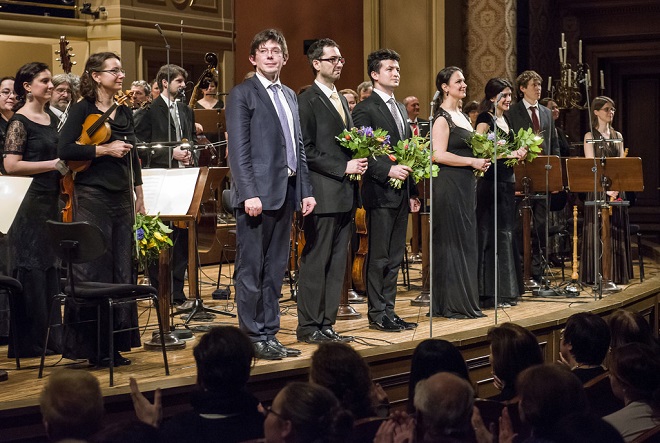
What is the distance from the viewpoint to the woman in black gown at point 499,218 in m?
7.29

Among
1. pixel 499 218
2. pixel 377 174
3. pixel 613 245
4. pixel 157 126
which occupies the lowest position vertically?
pixel 613 245

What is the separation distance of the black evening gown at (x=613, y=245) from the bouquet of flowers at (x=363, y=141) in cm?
291

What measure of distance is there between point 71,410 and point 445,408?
106cm

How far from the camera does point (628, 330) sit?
15.8 ft

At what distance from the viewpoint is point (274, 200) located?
5355 mm

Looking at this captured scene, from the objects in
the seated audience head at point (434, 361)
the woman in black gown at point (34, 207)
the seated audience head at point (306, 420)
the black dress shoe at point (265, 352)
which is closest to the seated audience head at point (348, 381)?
the seated audience head at point (434, 361)

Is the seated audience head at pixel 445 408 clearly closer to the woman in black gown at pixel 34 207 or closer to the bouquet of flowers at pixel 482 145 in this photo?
the woman in black gown at pixel 34 207

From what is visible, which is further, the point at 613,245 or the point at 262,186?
the point at 613,245

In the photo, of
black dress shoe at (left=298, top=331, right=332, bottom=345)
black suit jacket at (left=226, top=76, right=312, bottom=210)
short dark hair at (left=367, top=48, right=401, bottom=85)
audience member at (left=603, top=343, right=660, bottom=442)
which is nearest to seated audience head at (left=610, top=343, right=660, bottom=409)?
audience member at (left=603, top=343, right=660, bottom=442)

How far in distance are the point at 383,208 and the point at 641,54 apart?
7.52 m

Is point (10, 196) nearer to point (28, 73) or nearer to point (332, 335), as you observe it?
point (28, 73)

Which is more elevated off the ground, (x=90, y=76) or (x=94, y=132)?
(x=90, y=76)

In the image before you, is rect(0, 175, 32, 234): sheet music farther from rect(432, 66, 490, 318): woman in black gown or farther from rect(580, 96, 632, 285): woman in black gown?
rect(580, 96, 632, 285): woman in black gown

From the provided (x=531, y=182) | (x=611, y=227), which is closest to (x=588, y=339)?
(x=531, y=182)
